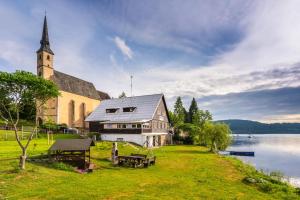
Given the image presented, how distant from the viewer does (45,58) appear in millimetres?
60875

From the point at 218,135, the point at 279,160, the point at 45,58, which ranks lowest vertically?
the point at 279,160

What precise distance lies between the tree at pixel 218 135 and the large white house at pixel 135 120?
10.9 meters

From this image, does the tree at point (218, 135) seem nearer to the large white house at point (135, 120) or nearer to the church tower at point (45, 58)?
the large white house at point (135, 120)

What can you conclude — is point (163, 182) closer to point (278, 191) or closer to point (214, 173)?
point (214, 173)

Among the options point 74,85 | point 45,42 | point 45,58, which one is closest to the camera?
point 45,58

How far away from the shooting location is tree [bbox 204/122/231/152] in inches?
1650

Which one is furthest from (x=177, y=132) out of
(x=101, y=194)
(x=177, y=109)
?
(x=101, y=194)

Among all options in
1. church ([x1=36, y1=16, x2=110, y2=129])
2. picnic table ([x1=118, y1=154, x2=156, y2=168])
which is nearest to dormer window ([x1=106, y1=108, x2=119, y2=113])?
church ([x1=36, y1=16, x2=110, y2=129])

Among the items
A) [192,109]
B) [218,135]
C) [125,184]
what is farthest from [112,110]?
[192,109]

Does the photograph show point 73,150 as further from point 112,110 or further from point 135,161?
point 112,110

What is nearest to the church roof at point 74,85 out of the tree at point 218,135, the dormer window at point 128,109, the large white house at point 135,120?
the large white house at point 135,120

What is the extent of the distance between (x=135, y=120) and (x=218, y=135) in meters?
15.9

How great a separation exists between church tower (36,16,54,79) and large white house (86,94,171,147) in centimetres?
1747

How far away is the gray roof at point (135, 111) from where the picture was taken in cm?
4788
